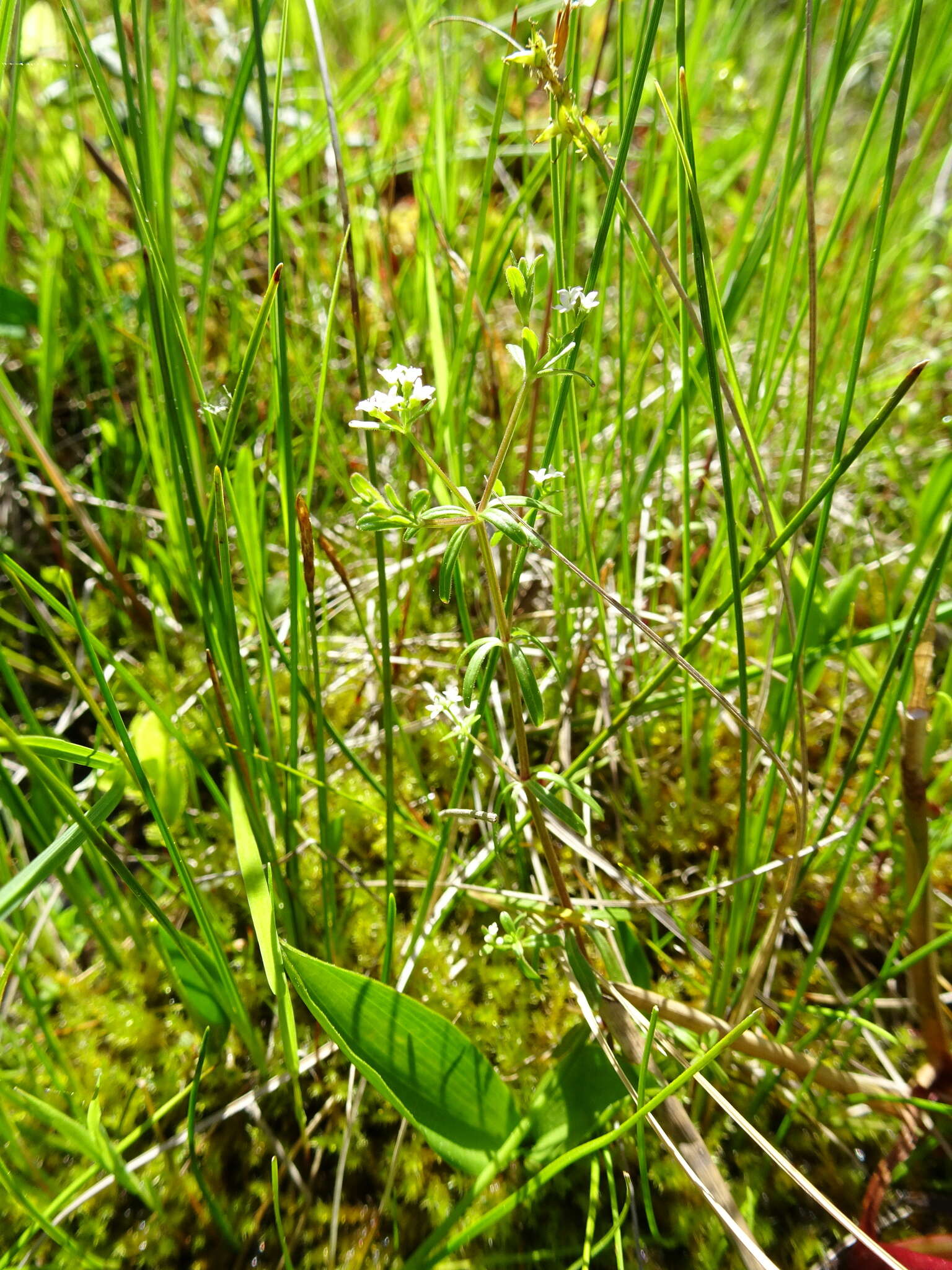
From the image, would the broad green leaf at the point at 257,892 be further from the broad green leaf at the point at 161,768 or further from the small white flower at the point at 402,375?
the small white flower at the point at 402,375

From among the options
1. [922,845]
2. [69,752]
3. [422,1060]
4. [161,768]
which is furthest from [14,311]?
[922,845]

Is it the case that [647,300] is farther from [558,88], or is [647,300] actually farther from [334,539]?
[558,88]

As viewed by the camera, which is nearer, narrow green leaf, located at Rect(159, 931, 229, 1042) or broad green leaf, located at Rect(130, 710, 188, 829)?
narrow green leaf, located at Rect(159, 931, 229, 1042)

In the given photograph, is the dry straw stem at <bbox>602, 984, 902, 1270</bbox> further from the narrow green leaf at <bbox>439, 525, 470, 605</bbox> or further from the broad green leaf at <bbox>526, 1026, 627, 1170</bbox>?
the narrow green leaf at <bbox>439, 525, 470, 605</bbox>

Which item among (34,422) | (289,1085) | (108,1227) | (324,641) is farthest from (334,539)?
(108,1227)

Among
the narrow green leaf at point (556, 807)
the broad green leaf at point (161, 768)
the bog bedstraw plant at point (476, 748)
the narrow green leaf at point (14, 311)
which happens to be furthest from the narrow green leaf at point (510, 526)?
the narrow green leaf at point (14, 311)

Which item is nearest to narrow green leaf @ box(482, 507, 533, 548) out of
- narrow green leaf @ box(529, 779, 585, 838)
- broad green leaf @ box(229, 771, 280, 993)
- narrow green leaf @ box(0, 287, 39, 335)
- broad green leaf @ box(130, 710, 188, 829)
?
narrow green leaf @ box(529, 779, 585, 838)
